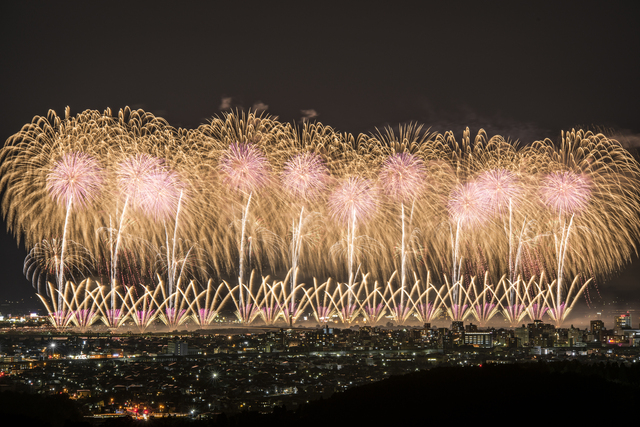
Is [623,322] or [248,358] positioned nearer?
[248,358]

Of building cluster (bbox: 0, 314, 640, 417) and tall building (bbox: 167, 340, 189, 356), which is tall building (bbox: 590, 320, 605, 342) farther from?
tall building (bbox: 167, 340, 189, 356)

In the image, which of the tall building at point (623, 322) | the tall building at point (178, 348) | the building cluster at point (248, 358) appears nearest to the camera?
the building cluster at point (248, 358)

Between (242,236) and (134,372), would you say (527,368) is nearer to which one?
(242,236)

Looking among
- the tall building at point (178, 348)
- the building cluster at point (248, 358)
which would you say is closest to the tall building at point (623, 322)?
the building cluster at point (248, 358)

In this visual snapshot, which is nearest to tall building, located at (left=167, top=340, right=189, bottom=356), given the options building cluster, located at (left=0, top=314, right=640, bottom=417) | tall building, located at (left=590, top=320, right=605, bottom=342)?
building cluster, located at (left=0, top=314, right=640, bottom=417)

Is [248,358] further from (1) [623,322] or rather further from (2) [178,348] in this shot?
(1) [623,322]

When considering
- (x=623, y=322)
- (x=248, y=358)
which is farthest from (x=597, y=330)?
(x=248, y=358)

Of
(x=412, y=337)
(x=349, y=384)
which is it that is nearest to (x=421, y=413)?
(x=349, y=384)

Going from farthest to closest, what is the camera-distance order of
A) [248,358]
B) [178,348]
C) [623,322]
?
[623,322]
[178,348]
[248,358]

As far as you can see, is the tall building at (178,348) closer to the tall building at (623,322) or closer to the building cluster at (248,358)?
the building cluster at (248,358)
